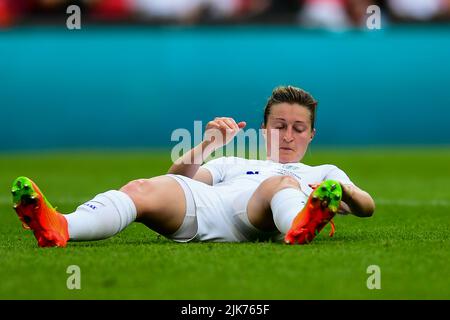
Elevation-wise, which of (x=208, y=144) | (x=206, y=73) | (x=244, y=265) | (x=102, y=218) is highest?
(x=206, y=73)

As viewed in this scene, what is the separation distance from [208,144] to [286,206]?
67 cm

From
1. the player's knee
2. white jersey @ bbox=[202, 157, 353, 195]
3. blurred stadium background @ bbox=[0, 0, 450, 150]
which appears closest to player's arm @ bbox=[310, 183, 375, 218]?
white jersey @ bbox=[202, 157, 353, 195]

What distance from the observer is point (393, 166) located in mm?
11883

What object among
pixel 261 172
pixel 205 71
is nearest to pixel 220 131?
pixel 261 172

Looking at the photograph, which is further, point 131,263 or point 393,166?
point 393,166

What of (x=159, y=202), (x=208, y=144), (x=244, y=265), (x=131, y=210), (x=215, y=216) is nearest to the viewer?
(x=244, y=265)

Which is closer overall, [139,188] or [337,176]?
[139,188]

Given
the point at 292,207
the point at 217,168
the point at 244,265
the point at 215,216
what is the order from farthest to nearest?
the point at 217,168
the point at 215,216
the point at 292,207
the point at 244,265

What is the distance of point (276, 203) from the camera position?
461 centimetres

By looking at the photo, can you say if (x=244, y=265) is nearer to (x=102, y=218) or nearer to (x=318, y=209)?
(x=318, y=209)

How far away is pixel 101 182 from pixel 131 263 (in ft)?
19.0

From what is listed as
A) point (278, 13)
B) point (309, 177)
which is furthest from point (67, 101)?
point (309, 177)

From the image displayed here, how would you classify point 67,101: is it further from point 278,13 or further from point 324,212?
point 324,212

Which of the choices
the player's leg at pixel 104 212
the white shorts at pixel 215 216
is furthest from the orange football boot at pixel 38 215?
the white shorts at pixel 215 216
